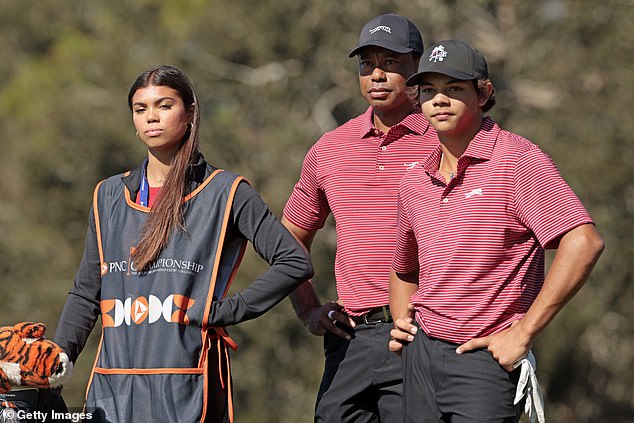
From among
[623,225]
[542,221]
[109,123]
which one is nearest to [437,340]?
[542,221]

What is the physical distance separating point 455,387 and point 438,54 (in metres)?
1.13

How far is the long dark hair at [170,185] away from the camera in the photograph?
3896 mm

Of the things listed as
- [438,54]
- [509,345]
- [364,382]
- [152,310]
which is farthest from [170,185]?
[509,345]

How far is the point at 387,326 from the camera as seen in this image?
4477 mm

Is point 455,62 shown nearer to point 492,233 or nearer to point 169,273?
point 492,233

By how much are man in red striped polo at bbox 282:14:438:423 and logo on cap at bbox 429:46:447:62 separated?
1.95 ft

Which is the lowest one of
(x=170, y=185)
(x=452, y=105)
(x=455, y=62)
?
(x=170, y=185)

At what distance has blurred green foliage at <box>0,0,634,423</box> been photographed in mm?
17688

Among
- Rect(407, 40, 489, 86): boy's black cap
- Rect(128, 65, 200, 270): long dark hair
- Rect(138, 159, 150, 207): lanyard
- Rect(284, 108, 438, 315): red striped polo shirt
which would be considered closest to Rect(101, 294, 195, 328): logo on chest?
Rect(128, 65, 200, 270): long dark hair

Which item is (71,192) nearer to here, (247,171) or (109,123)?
(109,123)

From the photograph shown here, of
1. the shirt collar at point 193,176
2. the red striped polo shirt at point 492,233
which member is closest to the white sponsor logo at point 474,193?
the red striped polo shirt at point 492,233

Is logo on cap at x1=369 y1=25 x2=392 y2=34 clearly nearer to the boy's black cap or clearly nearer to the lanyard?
the boy's black cap

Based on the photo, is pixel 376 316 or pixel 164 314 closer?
pixel 164 314

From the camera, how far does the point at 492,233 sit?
3732 millimetres
